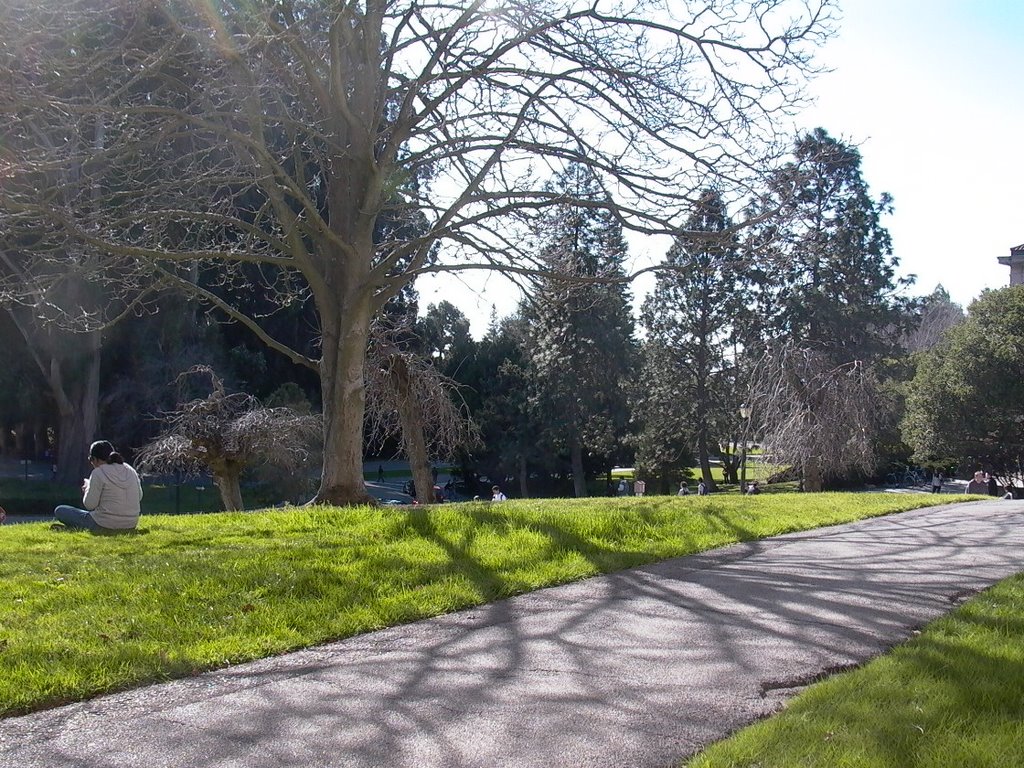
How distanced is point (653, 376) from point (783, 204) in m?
30.8

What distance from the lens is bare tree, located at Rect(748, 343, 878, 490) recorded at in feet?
90.5

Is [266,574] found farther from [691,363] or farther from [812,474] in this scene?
[691,363]

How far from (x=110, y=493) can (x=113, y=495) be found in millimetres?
40

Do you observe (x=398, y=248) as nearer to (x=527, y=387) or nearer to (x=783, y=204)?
(x=783, y=204)

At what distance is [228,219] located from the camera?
12.1m

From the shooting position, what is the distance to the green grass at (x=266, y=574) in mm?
5059

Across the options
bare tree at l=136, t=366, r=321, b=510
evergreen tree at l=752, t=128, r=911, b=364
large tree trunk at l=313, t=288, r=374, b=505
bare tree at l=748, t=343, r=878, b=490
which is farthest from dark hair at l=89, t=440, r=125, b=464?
evergreen tree at l=752, t=128, r=911, b=364

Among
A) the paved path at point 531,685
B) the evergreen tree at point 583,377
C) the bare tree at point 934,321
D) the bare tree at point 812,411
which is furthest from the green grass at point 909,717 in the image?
the bare tree at point 934,321

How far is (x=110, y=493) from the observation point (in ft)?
33.0

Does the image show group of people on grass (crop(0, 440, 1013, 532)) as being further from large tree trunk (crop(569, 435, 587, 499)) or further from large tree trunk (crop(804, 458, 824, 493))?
large tree trunk (crop(569, 435, 587, 499))

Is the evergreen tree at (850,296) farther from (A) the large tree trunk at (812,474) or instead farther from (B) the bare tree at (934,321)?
(B) the bare tree at (934,321)

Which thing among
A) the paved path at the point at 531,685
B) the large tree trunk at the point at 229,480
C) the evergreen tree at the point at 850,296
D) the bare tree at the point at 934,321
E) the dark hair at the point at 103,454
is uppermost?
the bare tree at the point at 934,321

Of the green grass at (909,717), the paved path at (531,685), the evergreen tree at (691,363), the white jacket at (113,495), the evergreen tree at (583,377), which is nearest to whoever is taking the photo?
the green grass at (909,717)

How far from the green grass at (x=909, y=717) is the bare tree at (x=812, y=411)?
75.5ft
